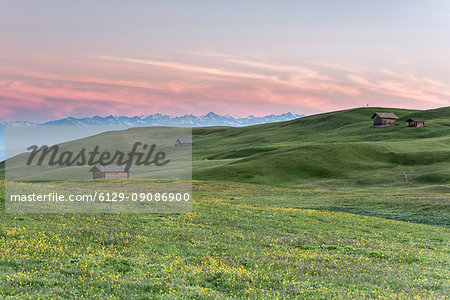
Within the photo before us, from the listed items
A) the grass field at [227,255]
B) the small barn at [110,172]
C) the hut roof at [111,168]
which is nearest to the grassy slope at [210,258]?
the grass field at [227,255]

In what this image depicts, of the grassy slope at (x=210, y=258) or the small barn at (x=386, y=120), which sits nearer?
the grassy slope at (x=210, y=258)

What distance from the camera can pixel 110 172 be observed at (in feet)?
364

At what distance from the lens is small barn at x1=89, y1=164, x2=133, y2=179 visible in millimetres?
110812

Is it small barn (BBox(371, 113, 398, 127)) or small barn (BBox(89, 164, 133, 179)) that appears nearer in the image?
small barn (BBox(89, 164, 133, 179))

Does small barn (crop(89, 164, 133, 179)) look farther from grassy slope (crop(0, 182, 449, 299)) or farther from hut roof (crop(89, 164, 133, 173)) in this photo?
grassy slope (crop(0, 182, 449, 299))

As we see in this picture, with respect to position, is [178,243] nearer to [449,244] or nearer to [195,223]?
[195,223]

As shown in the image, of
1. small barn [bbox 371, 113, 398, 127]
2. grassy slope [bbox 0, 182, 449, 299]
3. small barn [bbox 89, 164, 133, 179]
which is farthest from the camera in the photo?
small barn [bbox 371, 113, 398, 127]

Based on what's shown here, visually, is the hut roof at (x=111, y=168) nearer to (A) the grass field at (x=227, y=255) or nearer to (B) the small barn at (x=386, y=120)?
(A) the grass field at (x=227, y=255)

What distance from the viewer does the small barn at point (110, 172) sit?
11081 cm

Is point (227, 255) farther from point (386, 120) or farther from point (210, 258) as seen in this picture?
point (386, 120)

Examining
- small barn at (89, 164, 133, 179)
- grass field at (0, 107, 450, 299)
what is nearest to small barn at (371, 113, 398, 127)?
small barn at (89, 164, 133, 179)

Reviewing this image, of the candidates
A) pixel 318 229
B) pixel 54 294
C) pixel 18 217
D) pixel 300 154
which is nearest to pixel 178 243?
pixel 54 294

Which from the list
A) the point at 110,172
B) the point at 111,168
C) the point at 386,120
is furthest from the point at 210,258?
the point at 386,120

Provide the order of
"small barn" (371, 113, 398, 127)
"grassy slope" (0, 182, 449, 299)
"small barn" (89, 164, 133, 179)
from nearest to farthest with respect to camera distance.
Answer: "grassy slope" (0, 182, 449, 299) → "small barn" (89, 164, 133, 179) → "small barn" (371, 113, 398, 127)
